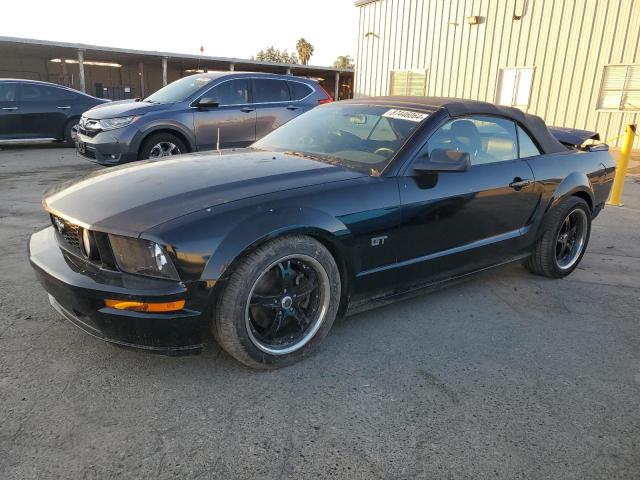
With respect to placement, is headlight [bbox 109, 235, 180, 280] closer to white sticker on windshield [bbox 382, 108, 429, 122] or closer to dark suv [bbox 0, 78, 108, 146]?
white sticker on windshield [bbox 382, 108, 429, 122]

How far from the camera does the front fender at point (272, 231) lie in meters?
2.29

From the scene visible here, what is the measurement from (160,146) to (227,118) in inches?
45.3

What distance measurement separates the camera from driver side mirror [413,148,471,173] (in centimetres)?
290

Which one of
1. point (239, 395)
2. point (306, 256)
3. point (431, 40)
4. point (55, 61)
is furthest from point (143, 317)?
point (55, 61)

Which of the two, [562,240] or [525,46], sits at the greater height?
[525,46]

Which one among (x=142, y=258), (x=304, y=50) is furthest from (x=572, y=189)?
(x=304, y=50)

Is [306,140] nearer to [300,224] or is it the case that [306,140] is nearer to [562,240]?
[300,224]

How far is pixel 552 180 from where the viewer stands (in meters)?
3.87

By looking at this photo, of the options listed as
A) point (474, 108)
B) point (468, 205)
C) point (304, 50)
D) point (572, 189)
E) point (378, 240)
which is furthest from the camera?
point (304, 50)

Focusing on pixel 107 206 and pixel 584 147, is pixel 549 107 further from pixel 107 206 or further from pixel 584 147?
pixel 107 206

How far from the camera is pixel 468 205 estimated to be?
3.27 m

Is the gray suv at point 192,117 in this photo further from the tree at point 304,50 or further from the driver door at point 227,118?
the tree at point 304,50

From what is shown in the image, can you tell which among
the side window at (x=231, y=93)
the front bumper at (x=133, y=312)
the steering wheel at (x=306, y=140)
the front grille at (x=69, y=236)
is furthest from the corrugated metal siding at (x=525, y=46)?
the front grille at (x=69, y=236)

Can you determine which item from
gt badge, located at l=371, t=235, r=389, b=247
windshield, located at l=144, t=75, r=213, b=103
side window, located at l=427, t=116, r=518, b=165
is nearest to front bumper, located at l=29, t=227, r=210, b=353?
gt badge, located at l=371, t=235, r=389, b=247
